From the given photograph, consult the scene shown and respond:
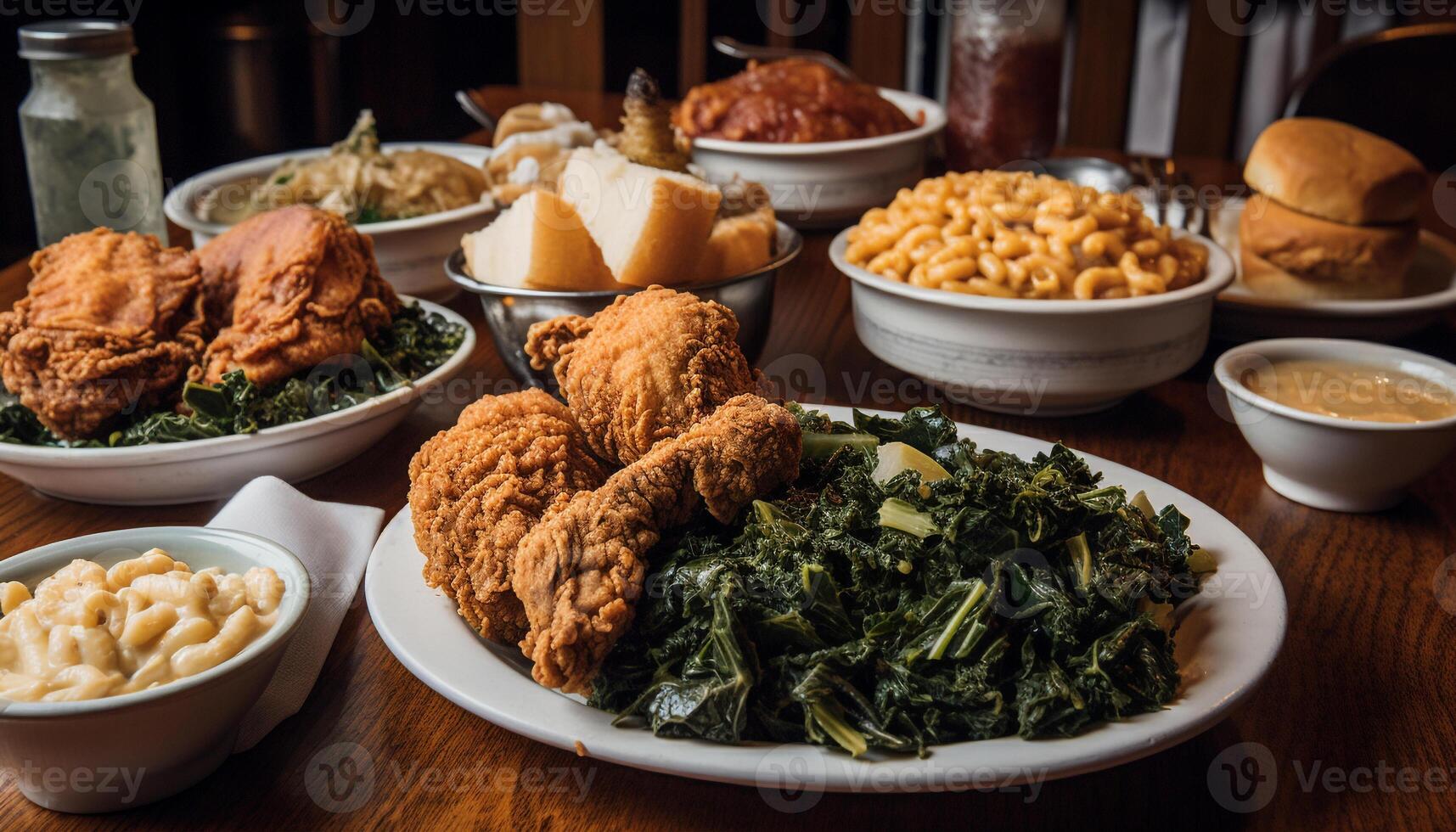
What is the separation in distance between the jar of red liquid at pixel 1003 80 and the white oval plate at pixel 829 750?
7.83 ft

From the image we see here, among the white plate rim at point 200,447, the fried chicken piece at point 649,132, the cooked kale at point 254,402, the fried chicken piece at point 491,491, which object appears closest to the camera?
the fried chicken piece at point 491,491

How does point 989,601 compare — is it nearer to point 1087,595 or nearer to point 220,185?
point 1087,595

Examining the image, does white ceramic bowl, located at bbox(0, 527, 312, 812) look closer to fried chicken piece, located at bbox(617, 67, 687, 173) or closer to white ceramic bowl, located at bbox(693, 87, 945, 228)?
fried chicken piece, located at bbox(617, 67, 687, 173)

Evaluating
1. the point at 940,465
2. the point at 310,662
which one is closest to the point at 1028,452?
the point at 940,465

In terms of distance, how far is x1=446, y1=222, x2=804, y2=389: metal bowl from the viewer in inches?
78.4

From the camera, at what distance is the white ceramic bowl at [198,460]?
1.72m

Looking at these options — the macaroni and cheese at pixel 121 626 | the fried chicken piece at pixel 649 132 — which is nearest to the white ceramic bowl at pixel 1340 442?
the fried chicken piece at pixel 649 132

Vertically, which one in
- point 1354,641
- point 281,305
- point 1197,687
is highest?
point 281,305

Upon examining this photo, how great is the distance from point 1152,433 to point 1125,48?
5.08m

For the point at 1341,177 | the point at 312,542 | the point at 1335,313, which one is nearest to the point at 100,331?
the point at 312,542

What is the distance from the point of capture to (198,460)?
1759 mm

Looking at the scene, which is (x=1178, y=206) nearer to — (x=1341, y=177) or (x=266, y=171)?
(x=1341, y=177)

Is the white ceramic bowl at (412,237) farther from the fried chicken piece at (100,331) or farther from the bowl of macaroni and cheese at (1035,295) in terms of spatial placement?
the bowl of macaroni and cheese at (1035,295)

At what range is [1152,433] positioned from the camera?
7.18ft
